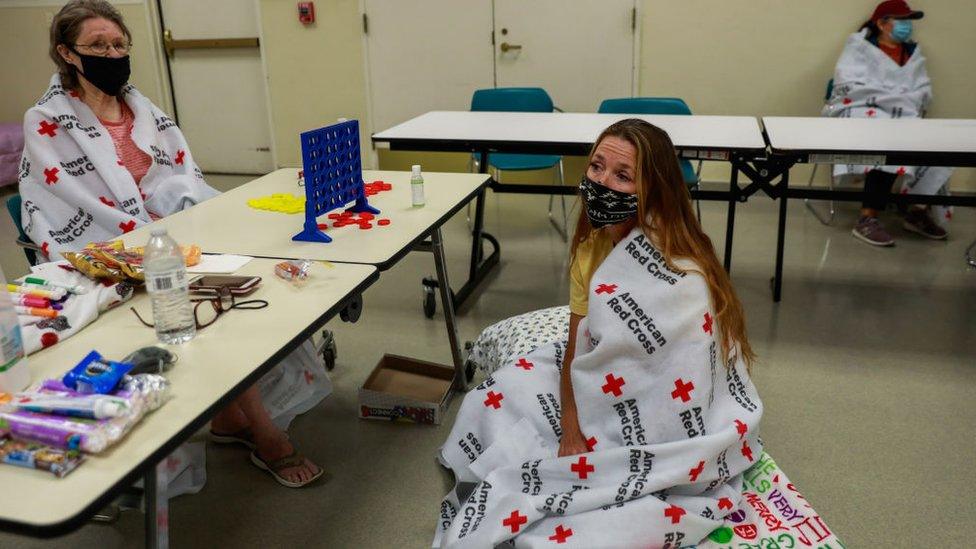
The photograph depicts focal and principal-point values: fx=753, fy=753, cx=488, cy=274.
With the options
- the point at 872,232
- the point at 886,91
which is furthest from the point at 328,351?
the point at 886,91

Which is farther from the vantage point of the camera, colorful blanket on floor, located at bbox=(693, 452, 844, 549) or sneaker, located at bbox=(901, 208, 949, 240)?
sneaker, located at bbox=(901, 208, 949, 240)

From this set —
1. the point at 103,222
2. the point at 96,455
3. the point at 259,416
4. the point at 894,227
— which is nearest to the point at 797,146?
the point at 894,227

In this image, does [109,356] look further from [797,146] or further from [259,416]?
[797,146]

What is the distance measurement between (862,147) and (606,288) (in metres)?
1.86

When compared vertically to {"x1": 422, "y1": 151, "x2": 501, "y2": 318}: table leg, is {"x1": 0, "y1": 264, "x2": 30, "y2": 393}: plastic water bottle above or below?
above

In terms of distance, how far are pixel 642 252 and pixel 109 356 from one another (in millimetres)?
1052

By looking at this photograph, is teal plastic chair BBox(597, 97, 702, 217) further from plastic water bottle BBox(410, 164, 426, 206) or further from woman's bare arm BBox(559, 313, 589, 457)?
woman's bare arm BBox(559, 313, 589, 457)

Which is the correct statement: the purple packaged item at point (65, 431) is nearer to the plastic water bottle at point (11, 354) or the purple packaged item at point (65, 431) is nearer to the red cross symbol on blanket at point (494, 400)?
the plastic water bottle at point (11, 354)

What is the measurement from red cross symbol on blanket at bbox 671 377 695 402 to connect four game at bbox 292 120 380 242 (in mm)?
1009

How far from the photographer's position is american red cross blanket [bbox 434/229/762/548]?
1.44 meters

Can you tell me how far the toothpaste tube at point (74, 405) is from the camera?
111 cm

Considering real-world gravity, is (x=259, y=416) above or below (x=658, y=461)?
below

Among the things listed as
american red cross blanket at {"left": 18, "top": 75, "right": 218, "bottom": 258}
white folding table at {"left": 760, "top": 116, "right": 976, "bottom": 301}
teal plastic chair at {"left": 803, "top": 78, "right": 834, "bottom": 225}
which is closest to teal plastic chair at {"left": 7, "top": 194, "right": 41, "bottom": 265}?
american red cross blanket at {"left": 18, "top": 75, "right": 218, "bottom": 258}

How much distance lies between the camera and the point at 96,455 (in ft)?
3.54
